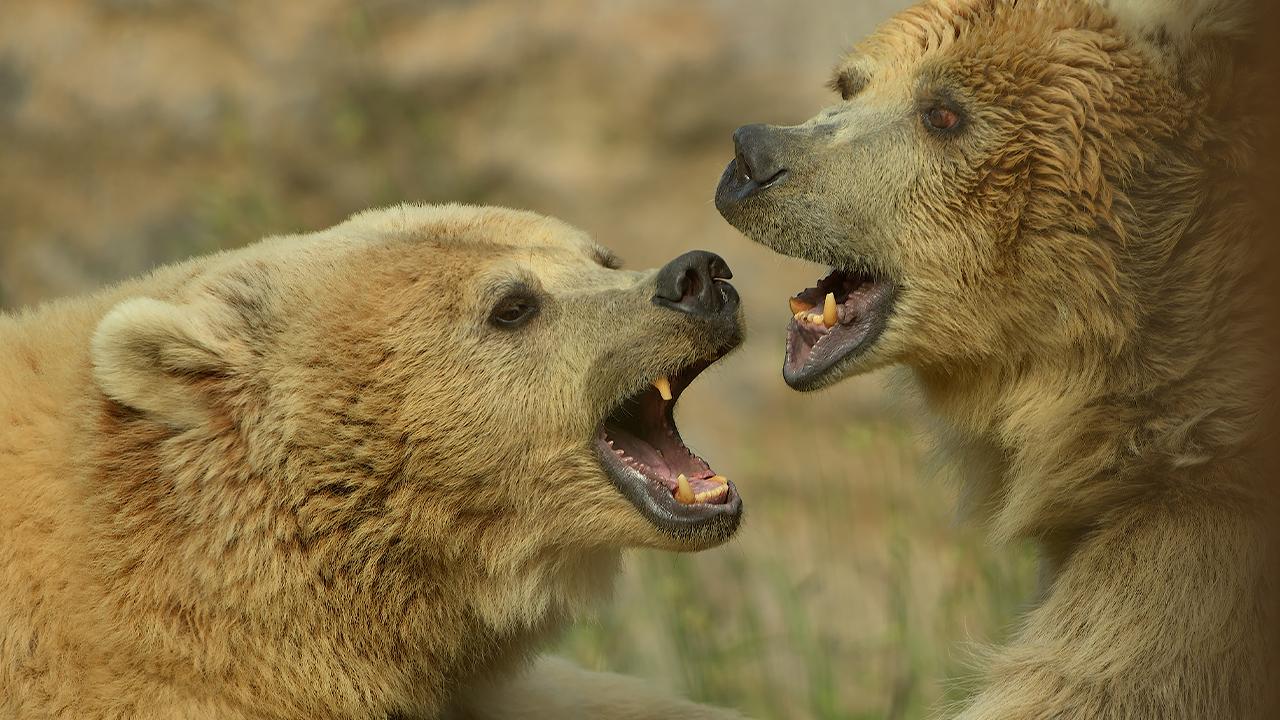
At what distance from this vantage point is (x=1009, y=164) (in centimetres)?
409

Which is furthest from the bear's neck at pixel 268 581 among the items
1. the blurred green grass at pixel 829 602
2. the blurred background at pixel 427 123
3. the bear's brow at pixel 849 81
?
the blurred background at pixel 427 123

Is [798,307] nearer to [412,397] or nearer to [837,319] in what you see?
[837,319]

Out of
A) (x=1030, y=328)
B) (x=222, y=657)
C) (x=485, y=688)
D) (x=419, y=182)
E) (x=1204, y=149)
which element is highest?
(x=419, y=182)

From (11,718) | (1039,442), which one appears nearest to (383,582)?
(11,718)

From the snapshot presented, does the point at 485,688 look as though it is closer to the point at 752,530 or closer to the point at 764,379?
the point at 752,530

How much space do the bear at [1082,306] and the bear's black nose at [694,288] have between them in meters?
0.22

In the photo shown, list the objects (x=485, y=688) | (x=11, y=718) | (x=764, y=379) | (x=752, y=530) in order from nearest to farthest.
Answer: (x=11, y=718) < (x=485, y=688) < (x=752, y=530) < (x=764, y=379)

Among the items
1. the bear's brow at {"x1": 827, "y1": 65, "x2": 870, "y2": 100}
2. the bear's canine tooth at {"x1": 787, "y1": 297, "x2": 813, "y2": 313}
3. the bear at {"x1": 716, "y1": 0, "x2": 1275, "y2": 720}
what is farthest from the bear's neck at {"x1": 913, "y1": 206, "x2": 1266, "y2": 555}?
the bear's brow at {"x1": 827, "y1": 65, "x2": 870, "y2": 100}

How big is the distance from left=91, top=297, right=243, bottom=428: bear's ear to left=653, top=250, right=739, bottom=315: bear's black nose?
1171 mm

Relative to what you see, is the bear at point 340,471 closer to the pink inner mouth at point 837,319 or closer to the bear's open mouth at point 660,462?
the bear's open mouth at point 660,462

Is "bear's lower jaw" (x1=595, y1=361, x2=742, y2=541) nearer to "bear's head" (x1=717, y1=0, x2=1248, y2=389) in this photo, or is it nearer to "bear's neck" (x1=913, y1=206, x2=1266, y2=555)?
"bear's head" (x1=717, y1=0, x2=1248, y2=389)

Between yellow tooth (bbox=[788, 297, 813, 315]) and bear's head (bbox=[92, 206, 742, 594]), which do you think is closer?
bear's head (bbox=[92, 206, 742, 594])

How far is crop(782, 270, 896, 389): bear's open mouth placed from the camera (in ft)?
14.2

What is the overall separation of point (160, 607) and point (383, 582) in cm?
56
